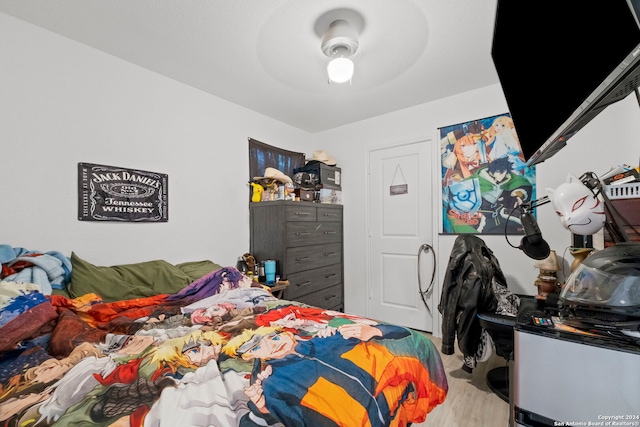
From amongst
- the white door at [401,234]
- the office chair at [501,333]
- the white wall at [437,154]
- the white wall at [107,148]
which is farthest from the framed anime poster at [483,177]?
the white wall at [107,148]

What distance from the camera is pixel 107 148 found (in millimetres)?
2025

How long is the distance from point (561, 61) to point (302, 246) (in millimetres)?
2469

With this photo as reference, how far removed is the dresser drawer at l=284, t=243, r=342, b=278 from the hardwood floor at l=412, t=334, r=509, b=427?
1.62 metres

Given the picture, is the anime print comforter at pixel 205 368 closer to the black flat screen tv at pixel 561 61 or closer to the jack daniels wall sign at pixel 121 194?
the jack daniels wall sign at pixel 121 194

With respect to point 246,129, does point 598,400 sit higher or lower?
lower

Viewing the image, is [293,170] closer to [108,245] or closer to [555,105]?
[108,245]

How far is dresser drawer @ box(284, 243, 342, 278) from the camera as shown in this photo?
280cm

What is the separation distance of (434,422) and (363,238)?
81.4 inches

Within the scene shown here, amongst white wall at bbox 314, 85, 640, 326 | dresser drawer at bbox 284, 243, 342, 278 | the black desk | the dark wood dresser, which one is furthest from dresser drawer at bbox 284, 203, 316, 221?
the black desk

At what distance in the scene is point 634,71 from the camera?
1.83 feet

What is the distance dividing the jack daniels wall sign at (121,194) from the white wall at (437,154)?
2.19 m

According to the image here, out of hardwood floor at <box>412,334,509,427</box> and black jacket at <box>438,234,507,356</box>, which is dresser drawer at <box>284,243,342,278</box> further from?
hardwood floor at <box>412,334,509,427</box>

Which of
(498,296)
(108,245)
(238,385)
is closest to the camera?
(238,385)

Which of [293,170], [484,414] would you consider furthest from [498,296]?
[293,170]
